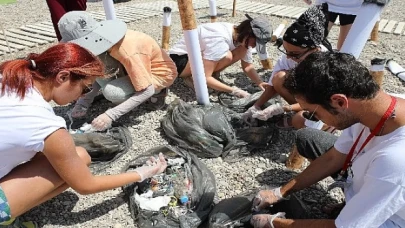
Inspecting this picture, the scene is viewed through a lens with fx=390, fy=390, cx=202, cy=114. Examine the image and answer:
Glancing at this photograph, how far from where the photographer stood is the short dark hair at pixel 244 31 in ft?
9.72

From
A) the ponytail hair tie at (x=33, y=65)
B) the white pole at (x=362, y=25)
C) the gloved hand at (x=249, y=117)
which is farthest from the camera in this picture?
the gloved hand at (x=249, y=117)

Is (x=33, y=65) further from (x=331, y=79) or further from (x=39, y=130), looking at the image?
(x=331, y=79)

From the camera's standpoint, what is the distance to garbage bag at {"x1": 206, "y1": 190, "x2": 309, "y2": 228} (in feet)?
6.08

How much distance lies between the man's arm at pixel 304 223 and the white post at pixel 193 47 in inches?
57.3

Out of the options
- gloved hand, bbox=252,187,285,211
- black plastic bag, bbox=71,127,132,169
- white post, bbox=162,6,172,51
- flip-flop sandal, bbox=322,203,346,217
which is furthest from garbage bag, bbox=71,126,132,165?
white post, bbox=162,6,172,51

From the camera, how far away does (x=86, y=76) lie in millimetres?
1733

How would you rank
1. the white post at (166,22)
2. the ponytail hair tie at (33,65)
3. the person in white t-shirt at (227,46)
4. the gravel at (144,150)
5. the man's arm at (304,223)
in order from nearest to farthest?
the man's arm at (304,223), the ponytail hair tie at (33,65), the gravel at (144,150), the person in white t-shirt at (227,46), the white post at (166,22)

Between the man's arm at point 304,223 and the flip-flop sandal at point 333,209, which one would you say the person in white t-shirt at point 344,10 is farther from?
the man's arm at point 304,223

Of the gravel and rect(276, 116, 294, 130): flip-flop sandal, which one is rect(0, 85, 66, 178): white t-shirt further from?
rect(276, 116, 294, 130): flip-flop sandal

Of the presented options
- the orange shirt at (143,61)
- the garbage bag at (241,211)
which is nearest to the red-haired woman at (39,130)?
the garbage bag at (241,211)

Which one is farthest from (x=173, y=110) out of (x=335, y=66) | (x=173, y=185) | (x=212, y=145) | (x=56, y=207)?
(x=335, y=66)

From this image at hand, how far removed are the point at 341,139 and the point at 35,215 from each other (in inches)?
64.3

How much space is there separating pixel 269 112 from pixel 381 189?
54.7 inches

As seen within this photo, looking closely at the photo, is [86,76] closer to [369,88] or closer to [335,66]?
[335,66]
